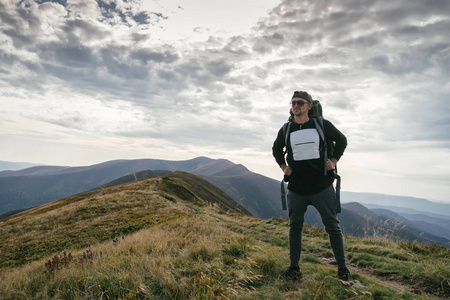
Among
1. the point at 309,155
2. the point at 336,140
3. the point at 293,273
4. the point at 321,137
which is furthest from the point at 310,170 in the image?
the point at 293,273

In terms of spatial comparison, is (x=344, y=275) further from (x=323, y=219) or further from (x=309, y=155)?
(x=309, y=155)

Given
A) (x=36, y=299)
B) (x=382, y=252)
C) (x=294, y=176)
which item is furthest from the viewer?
(x=382, y=252)

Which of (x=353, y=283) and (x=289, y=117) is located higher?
(x=289, y=117)

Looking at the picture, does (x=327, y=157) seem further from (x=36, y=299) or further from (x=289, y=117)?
(x=36, y=299)

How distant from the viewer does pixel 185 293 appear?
311cm

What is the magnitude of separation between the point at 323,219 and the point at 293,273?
1.12 metres

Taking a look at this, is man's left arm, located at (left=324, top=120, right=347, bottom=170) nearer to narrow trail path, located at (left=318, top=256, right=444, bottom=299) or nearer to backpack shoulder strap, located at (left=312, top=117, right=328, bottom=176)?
backpack shoulder strap, located at (left=312, top=117, right=328, bottom=176)

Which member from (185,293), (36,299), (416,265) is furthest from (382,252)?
(36,299)

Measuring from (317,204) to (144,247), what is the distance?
3937 millimetres

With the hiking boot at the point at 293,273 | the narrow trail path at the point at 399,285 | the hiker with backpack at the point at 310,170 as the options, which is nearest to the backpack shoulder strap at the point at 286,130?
the hiker with backpack at the point at 310,170

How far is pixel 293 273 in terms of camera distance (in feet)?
13.0

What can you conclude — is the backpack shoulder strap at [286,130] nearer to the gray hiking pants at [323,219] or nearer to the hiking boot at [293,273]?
the gray hiking pants at [323,219]

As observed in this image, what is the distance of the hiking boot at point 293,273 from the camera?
12.8 feet

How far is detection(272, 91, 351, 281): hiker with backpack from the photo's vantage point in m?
4.13
